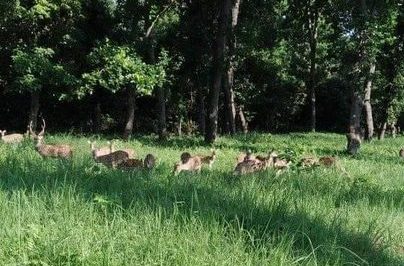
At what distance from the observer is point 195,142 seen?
1727 cm

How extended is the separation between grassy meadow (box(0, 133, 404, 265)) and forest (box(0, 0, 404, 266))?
0.02 metres

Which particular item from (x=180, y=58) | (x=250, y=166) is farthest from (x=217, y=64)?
(x=250, y=166)

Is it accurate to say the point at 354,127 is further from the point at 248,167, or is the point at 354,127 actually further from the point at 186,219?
the point at 186,219

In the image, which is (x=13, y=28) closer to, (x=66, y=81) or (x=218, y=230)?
(x=66, y=81)

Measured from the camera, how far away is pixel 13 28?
63.0ft

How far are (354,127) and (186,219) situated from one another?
1237cm

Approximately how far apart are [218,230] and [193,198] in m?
1.15

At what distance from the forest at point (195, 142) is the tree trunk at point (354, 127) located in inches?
1.9

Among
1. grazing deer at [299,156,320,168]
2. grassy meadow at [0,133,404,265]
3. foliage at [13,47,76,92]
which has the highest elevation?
foliage at [13,47,76,92]

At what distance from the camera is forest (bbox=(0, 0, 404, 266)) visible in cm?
443

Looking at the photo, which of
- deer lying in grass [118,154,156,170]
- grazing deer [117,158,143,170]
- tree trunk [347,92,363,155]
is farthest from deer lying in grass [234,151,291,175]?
tree trunk [347,92,363,155]

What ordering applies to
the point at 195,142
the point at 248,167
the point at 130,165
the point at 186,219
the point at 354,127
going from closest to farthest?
the point at 186,219 < the point at 130,165 < the point at 248,167 < the point at 354,127 < the point at 195,142

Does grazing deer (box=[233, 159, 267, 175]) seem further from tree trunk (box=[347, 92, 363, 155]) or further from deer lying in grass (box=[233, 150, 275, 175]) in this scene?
tree trunk (box=[347, 92, 363, 155])

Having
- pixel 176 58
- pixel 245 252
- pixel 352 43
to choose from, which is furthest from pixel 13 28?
pixel 245 252
